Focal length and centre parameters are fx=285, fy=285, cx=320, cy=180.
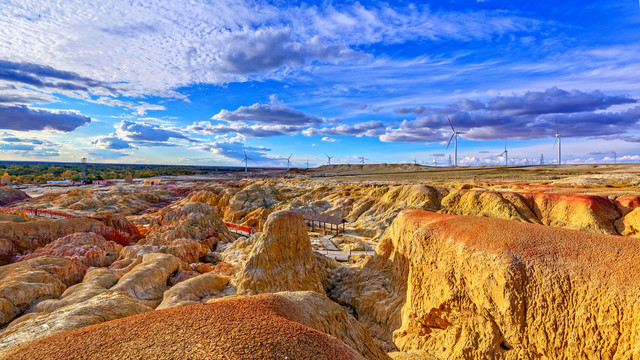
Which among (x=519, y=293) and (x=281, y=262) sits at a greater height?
(x=519, y=293)

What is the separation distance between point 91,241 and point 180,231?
8.61 metres

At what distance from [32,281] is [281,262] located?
16205 millimetres

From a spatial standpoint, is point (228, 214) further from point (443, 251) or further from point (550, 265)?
point (550, 265)

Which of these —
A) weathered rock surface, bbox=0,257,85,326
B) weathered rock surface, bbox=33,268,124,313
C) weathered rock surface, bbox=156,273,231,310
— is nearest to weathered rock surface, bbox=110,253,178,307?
weathered rock surface, bbox=33,268,124,313

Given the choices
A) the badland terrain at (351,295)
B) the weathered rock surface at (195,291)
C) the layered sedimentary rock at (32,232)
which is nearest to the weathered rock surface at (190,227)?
the badland terrain at (351,295)

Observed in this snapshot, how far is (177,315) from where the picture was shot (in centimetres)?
829

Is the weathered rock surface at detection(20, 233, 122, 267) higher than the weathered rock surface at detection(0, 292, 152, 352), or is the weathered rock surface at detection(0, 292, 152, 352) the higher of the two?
the weathered rock surface at detection(0, 292, 152, 352)

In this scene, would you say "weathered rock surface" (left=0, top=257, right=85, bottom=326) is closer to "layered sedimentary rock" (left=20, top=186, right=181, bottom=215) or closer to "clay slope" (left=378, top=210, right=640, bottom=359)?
"clay slope" (left=378, top=210, right=640, bottom=359)

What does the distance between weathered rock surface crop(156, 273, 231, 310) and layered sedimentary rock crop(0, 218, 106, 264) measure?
25152 millimetres

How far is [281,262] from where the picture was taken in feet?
70.2

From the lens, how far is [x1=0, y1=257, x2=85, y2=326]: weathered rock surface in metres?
16.4

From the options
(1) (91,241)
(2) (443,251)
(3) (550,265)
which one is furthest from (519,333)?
(1) (91,241)

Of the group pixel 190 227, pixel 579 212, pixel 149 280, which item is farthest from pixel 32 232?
pixel 579 212

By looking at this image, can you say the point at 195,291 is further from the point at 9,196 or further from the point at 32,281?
the point at 9,196
